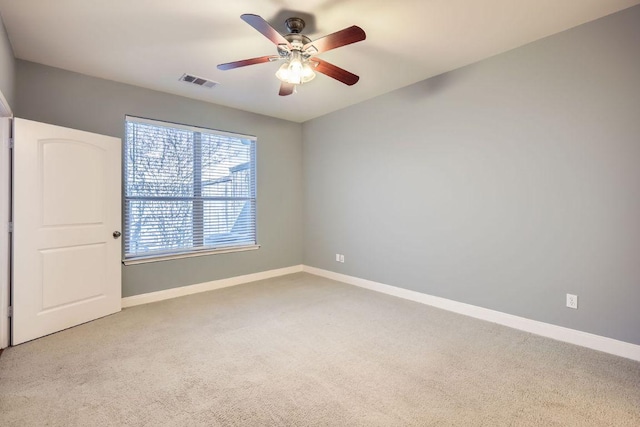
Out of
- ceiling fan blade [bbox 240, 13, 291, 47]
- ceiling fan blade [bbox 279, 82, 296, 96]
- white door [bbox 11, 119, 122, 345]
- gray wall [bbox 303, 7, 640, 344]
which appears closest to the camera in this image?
ceiling fan blade [bbox 240, 13, 291, 47]

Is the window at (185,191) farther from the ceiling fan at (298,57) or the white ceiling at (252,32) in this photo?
the ceiling fan at (298,57)

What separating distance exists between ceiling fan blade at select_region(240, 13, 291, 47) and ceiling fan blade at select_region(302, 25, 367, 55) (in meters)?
0.22

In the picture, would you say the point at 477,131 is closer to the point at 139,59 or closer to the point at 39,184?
the point at 139,59

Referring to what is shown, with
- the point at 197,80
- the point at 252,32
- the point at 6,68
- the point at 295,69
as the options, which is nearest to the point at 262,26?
the point at 295,69

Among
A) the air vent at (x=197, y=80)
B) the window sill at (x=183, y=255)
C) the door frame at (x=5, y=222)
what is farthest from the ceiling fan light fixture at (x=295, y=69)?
the window sill at (x=183, y=255)

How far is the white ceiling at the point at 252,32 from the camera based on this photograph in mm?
2270

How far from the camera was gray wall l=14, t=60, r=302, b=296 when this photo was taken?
3.21 meters

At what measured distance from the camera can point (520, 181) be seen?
2.91 metres

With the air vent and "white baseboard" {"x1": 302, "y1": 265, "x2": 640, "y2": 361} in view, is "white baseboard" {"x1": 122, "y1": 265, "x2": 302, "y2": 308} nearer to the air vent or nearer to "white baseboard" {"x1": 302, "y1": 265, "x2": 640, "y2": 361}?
"white baseboard" {"x1": 302, "y1": 265, "x2": 640, "y2": 361}

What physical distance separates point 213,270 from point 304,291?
4.30 ft

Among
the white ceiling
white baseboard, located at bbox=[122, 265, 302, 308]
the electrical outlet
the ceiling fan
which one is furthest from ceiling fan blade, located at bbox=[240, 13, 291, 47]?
white baseboard, located at bbox=[122, 265, 302, 308]

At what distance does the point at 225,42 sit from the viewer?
2.75 metres

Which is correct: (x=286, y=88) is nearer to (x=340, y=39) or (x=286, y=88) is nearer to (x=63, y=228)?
(x=340, y=39)

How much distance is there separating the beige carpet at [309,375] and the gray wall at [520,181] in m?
0.46
